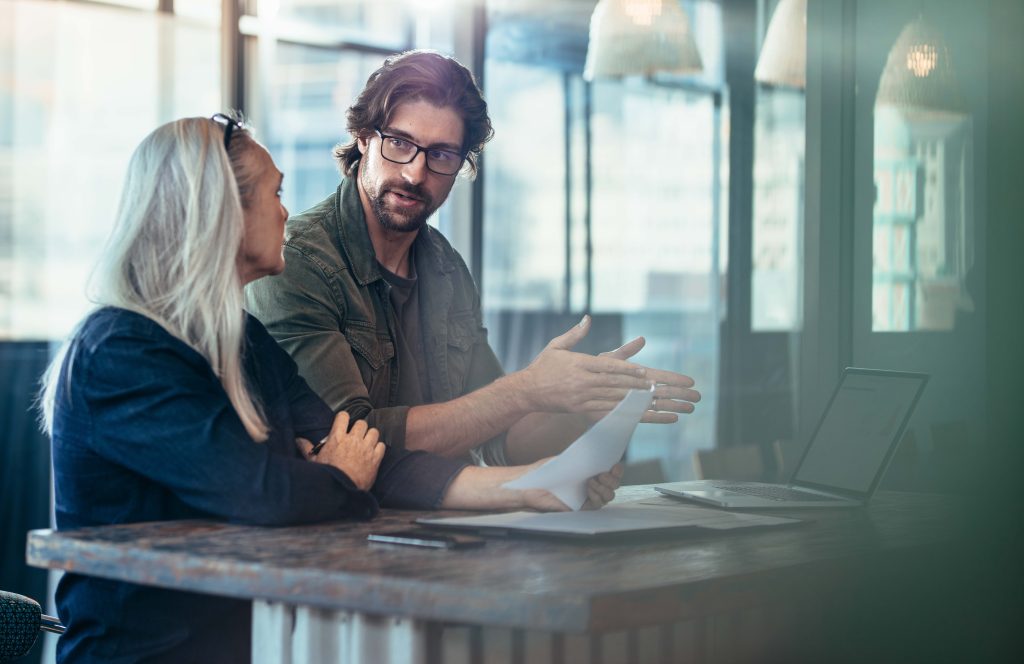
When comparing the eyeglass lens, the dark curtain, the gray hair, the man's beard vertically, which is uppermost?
the eyeglass lens

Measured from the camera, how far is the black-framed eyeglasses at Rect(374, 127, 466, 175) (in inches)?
102

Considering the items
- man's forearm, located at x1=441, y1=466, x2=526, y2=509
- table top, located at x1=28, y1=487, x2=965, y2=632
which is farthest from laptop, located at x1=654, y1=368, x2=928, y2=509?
man's forearm, located at x1=441, y1=466, x2=526, y2=509

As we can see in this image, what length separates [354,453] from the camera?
6.19 ft

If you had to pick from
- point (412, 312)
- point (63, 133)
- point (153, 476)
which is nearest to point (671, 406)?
point (412, 312)

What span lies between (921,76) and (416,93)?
1307 millimetres

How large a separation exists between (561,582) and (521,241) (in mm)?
4578

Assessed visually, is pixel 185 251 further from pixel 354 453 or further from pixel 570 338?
pixel 570 338

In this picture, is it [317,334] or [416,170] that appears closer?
[317,334]

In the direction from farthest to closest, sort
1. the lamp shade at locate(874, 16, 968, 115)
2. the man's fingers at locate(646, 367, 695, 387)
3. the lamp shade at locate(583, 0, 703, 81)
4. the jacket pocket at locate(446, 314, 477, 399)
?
the lamp shade at locate(583, 0, 703, 81), the lamp shade at locate(874, 16, 968, 115), the jacket pocket at locate(446, 314, 477, 399), the man's fingers at locate(646, 367, 695, 387)

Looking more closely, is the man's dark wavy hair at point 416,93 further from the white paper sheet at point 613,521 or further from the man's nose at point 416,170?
the white paper sheet at point 613,521

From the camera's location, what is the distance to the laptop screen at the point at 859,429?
2.04m

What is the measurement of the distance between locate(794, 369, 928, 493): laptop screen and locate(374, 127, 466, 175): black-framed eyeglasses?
3.29 feet

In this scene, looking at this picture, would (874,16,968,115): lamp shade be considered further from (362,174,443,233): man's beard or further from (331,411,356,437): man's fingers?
(331,411,356,437): man's fingers

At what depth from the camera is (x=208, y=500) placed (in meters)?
1.65
